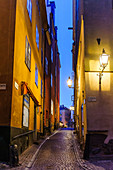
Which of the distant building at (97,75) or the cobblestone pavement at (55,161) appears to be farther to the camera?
the distant building at (97,75)

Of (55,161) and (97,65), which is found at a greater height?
(97,65)

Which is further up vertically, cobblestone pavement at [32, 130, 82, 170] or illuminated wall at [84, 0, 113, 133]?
illuminated wall at [84, 0, 113, 133]

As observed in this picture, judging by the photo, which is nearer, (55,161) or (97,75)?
(55,161)

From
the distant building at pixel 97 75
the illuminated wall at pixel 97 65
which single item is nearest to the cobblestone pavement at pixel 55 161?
the distant building at pixel 97 75

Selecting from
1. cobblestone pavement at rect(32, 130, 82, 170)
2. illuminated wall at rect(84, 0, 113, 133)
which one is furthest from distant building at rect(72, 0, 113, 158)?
cobblestone pavement at rect(32, 130, 82, 170)

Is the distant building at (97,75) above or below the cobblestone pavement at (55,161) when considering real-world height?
above

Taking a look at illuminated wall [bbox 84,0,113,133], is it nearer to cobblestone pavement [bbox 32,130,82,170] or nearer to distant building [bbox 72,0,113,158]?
distant building [bbox 72,0,113,158]

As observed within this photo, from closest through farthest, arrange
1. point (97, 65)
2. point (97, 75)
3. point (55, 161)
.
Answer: point (55, 161) → point (97, 75) → point (97, 65)

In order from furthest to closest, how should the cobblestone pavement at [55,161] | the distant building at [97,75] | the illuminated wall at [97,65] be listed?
the illuminated wall at [97,65] → the distant building at [97,75] → the cobblestone pavement at [55,161]

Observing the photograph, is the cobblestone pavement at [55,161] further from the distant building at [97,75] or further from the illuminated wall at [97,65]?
the illuminated wall at [97,65]

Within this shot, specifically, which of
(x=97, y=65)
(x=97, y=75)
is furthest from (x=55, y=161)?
(x=97, y=65)

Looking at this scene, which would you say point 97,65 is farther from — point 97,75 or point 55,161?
point 55,161

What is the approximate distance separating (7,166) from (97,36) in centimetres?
682

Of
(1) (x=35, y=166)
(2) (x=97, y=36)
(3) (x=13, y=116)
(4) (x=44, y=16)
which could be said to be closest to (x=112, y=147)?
(1) (x=35, y=166)
